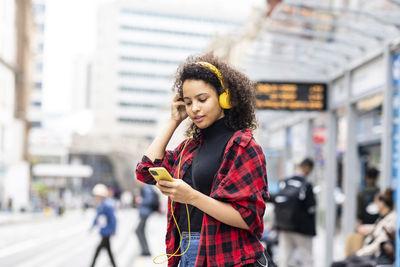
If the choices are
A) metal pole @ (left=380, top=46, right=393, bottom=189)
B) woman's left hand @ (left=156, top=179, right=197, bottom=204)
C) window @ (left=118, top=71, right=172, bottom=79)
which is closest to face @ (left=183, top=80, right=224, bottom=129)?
woman's left hand @ (left=156, top=179, right=197, bottom=204)

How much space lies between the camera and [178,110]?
2803 millimetres

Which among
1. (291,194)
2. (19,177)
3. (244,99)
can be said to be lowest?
(19,177)

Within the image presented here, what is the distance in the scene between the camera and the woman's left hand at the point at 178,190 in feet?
7.33

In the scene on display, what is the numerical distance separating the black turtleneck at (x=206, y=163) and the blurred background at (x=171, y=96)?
0.47m

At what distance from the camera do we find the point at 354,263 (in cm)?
568

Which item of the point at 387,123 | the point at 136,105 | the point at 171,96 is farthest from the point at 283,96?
the point at 136,105

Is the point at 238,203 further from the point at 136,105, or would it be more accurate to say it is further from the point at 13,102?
the point at 136,105

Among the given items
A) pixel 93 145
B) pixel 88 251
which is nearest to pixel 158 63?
pixel 93 145

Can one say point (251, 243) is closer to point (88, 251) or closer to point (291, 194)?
point (291, 194)

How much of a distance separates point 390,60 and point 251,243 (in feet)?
18.1

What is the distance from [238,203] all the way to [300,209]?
550 cm

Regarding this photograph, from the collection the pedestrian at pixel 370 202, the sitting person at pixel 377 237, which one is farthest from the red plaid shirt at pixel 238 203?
the pedestrian at pixel 370 202

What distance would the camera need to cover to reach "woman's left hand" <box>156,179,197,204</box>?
7.33 ft

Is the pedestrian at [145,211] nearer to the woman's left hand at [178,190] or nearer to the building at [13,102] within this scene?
the woman's left hand at [178,190]
